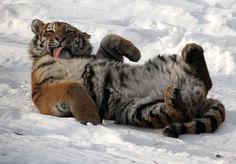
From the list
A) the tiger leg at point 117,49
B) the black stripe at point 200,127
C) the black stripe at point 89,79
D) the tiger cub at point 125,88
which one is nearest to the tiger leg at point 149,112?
the tiger cub at point 125,88

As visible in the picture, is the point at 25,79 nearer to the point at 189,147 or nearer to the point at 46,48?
the point at 46,48

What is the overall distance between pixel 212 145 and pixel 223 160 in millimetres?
456

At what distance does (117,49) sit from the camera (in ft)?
13.5

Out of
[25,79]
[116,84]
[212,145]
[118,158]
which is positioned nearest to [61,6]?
[25,79]

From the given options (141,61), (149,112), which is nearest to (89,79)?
(149,112)

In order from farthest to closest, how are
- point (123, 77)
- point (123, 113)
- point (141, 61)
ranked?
1. point (141, 61)
2. point (123, 77)
3. point (123, 113)

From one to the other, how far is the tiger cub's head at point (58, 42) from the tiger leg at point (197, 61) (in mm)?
988

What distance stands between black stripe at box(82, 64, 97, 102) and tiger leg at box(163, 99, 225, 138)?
693 millimetres

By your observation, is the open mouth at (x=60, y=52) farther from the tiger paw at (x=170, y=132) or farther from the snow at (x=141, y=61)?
the tiger paw at (x=170, y=132)

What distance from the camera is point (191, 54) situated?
3500 mm

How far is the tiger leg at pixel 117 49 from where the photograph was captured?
13.2 ft

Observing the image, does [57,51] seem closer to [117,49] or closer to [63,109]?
[117,49]

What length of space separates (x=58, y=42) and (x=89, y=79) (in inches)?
21.8

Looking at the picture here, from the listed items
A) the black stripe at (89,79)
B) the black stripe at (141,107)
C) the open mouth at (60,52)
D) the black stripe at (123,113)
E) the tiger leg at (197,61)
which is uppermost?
the tiger leg at (197,61)
